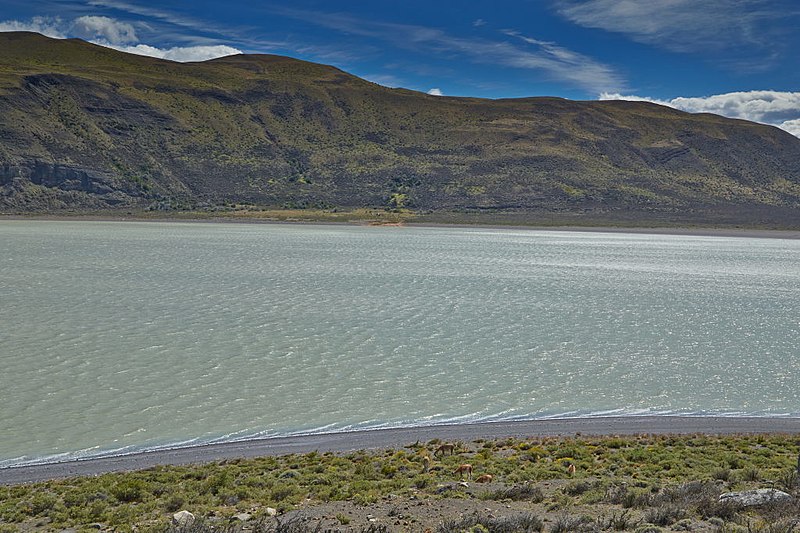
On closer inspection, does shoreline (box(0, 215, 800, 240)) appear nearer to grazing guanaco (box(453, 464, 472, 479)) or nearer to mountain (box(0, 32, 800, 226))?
mountain (box(0, 32, 800, 226))

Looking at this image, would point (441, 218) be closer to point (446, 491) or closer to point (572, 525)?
point (446, 491)

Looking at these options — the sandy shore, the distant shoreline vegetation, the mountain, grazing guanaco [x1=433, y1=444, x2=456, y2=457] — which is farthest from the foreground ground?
the mountain

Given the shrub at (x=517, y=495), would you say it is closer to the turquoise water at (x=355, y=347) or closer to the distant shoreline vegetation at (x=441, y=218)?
the turquoise water at (x=355, y=347)

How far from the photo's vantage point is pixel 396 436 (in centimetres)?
1420

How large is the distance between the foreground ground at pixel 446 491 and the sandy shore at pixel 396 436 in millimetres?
726

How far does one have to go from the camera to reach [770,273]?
4966 centimetres

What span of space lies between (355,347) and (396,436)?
8.28m

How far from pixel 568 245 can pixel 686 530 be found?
70560 mm

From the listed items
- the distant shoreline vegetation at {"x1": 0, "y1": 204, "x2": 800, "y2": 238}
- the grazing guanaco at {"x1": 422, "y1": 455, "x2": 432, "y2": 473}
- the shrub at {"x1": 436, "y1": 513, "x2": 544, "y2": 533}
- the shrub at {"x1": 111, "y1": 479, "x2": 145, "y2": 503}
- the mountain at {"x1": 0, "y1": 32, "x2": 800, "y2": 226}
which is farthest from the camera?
the mountain at {"x1": 0, "y1": 32, "x2": 800, "y2": 226}

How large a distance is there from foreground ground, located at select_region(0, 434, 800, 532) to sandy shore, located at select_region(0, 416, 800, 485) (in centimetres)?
73

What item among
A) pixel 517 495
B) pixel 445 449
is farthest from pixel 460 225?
pixel 517 495

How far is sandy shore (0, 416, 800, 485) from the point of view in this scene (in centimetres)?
1195

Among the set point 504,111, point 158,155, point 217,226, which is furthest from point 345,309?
point 504,111

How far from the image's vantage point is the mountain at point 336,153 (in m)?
122
